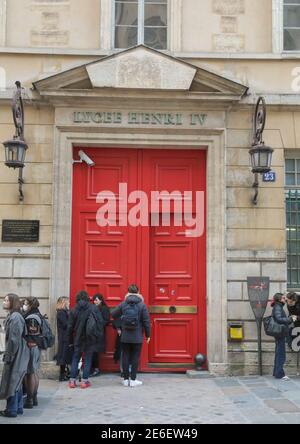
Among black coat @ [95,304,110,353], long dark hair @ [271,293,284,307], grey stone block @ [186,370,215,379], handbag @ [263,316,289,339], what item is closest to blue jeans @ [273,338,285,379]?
handbag @ [263,316,289,339]

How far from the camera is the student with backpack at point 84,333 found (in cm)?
921

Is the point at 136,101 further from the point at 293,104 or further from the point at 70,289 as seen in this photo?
the point at 70,289

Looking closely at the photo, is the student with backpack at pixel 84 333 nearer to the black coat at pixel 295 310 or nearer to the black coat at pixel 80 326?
the black coat at pixel 80 326

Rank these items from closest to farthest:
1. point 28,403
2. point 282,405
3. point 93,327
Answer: point 28,403 < point 282,405 < point 93,327

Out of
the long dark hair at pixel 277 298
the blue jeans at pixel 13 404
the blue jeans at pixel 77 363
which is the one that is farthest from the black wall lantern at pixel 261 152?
the blue jeans at pixel 13 404

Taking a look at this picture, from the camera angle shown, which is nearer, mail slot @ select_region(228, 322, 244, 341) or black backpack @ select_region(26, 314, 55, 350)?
black backpack @ select_region(26, 314, 55, 350)

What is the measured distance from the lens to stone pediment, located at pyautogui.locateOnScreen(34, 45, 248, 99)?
10.3 meters

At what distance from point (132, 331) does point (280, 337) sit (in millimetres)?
2500

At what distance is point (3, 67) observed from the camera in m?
10.6

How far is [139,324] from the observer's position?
30.7ft

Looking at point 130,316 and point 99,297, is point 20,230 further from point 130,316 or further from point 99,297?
point 130,316

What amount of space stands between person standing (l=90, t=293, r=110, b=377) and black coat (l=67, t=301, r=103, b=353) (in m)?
0.52

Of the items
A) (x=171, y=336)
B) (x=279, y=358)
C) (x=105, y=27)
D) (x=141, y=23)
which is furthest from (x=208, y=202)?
(x=105, y=27)

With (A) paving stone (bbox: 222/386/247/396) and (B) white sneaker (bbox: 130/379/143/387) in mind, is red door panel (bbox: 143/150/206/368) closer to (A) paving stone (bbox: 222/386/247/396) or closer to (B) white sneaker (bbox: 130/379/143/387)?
(B) white sneaker (bbox: 130/379/143/387)
